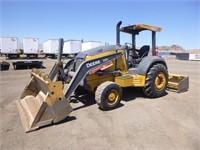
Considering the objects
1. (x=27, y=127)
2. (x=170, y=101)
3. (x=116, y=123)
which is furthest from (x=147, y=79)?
(x=27, y=127)

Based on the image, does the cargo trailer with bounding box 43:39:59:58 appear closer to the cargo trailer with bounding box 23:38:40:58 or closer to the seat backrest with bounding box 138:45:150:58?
the cargo trailer with bounding box 23:38:40:58

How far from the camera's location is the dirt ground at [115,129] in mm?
3768

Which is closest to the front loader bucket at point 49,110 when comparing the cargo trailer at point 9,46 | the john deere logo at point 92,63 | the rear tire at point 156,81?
the john deere logo at point 92,63

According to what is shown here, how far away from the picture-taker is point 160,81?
7035mm

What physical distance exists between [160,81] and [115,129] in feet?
10.9

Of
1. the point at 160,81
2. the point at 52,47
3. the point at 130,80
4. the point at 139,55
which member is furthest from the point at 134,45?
the point at 52,47

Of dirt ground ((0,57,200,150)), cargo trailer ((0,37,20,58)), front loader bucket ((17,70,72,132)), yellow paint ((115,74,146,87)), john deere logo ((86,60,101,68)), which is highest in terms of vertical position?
cargo trailer ((0,37,20,58))

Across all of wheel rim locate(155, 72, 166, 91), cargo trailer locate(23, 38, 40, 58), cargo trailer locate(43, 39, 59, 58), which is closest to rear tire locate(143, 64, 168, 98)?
wheel rim locate(155, 72, 166, 91)

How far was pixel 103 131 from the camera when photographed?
4.33 m

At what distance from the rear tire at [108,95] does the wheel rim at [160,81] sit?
1829mm

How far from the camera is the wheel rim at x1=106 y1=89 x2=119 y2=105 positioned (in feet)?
18.4

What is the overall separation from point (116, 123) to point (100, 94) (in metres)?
0.94

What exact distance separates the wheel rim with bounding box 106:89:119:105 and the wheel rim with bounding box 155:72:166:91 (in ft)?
6.07

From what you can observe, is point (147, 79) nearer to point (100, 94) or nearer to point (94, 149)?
point (100, 94)
